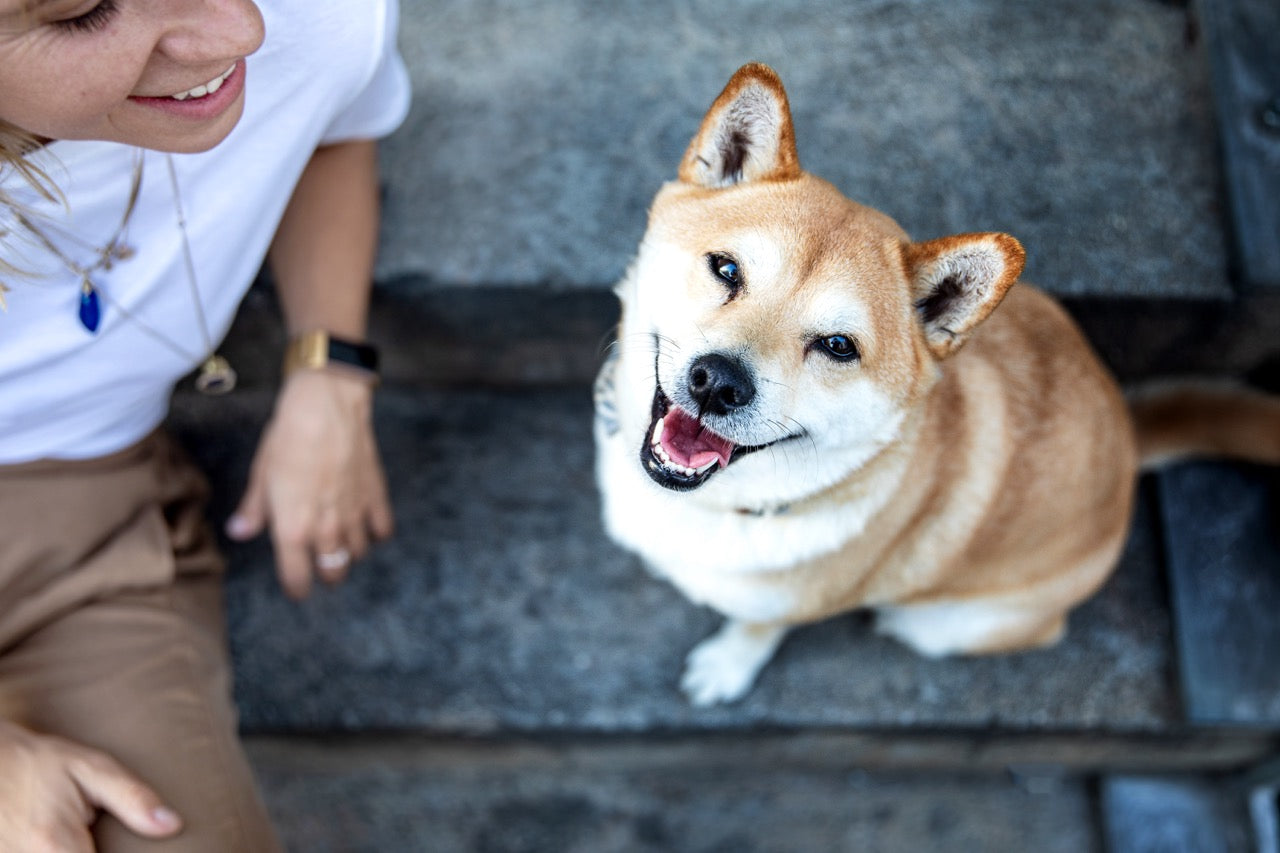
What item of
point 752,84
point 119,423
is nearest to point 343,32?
point 752,84

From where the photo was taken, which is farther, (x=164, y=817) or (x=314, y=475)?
(x=314, y=475)

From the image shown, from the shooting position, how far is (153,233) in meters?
1.37

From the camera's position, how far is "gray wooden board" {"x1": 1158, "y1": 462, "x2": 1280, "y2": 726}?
204cm

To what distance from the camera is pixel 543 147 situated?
2.04 metres

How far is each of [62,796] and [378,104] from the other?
3.59ft

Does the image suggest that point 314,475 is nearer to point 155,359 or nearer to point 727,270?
point 155,359

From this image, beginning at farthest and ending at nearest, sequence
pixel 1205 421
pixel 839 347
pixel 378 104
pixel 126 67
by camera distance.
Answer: pixel 1205 421 < pixel 378 104 < pixel 839 347 < pixel 126 67

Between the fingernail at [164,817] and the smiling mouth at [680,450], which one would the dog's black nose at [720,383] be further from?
the fingernail at [164,817]

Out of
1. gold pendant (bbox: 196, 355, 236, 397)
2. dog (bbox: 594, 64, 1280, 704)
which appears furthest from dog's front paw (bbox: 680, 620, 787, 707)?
gold pendant (bbox: 196, 355, 236, 397)

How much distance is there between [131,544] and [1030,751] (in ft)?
6.10

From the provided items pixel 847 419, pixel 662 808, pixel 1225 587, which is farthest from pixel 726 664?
pixel 1225 587

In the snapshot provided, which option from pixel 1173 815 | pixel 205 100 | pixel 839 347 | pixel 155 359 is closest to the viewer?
pixel 205 100

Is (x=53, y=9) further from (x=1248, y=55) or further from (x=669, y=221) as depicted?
(x=1248, y=55)

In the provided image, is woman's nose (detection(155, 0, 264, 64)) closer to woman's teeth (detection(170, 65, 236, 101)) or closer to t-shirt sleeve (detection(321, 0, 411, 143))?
woman's teeth (detection(170, 65, 236, 101))
